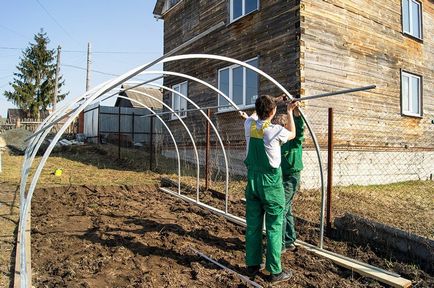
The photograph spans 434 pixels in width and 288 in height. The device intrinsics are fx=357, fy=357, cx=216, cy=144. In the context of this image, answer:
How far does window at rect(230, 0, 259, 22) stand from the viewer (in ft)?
35.1

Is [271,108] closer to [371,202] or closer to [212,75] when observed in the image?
[371,202]

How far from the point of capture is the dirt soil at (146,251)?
3.59 m

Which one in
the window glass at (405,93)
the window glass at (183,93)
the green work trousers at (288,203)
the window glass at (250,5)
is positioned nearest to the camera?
the green work trousers at (288,203)

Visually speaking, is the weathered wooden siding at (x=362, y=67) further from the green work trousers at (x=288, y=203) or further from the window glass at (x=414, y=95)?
the green work trousers at (x=288, y=203)

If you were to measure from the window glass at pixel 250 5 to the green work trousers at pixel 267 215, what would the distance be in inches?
324

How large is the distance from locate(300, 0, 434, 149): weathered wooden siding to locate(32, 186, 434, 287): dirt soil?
4.49 metres

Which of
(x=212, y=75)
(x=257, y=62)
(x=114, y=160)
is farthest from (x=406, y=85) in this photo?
(x=114, y=160)

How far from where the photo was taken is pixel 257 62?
33.6 feet

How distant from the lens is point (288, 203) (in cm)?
423

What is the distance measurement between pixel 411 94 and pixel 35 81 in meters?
32.4

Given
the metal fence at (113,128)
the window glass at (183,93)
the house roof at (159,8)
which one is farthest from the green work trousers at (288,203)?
the metal fence at (113,128)

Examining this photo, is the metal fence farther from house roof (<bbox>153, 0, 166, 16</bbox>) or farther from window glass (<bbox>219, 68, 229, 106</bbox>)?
window glass (<bbox>219, 68, 229, 106</bbox>)

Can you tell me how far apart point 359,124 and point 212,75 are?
493 cm

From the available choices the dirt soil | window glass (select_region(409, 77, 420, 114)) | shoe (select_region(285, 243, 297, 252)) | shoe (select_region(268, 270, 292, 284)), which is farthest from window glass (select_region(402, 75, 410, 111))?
shoe (select_region(268, 270, 292, 284))
